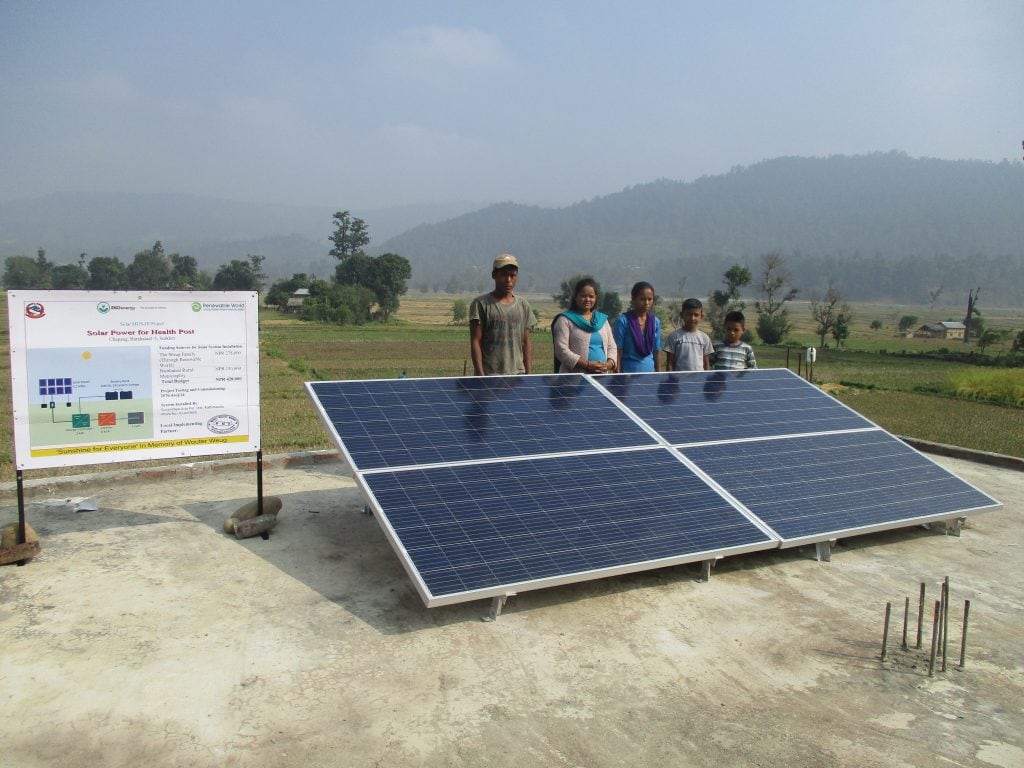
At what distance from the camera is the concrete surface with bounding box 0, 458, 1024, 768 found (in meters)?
3.99

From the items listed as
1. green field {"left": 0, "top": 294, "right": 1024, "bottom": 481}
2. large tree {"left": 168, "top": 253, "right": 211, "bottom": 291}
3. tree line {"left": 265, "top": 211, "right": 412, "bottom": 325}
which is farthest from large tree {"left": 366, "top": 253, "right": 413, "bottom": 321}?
green field {"left": 0, "top": 294, "right": 1024, "bottom": 481}

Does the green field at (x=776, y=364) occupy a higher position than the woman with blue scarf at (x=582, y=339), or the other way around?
the woman with blue scarf at (x=582, y=339)

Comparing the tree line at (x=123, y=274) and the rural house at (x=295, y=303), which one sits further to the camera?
the tree line at (x=123, y=274)

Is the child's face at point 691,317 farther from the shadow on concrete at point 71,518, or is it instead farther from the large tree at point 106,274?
the large tree at point 106,274

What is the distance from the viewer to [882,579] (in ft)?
20.6

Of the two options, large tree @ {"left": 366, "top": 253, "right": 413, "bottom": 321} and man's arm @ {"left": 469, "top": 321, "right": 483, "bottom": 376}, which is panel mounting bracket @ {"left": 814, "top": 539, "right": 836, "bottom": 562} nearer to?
man's arm @ {"left": 469, "top": 321, "right": 483, "bottom": 376}

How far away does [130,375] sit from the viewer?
647cm

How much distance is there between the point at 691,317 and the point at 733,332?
541mm

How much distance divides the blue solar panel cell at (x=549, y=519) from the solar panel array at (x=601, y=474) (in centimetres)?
1

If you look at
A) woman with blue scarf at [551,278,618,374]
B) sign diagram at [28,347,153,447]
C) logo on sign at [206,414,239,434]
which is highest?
woman with blue scarf at [551,278,618,374]

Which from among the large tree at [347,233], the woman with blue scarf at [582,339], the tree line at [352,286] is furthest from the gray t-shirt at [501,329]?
the large tree at [347,233]

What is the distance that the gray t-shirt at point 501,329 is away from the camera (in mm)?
8086

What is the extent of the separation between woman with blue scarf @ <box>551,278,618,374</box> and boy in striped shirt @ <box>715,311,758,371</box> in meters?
1.56

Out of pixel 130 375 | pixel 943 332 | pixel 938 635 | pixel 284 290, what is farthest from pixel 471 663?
pixel 284 290
